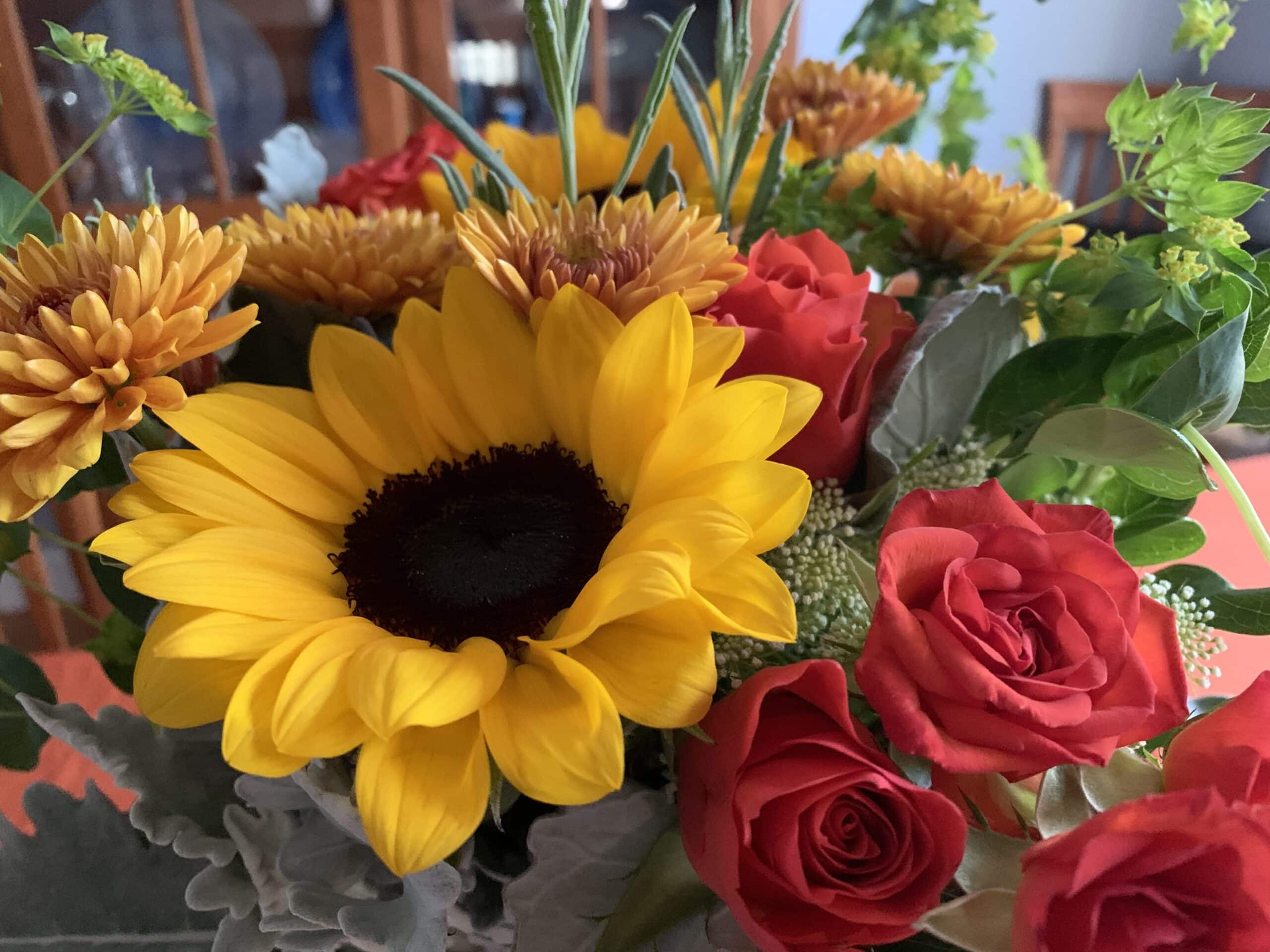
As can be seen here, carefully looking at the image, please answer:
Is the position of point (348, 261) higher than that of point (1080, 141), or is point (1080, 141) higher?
point (348, 261)

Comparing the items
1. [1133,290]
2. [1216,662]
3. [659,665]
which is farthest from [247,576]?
[1216,662]

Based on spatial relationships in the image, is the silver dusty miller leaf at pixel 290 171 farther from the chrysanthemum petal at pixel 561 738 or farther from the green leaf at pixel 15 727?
the chrysanthemum petal at pixel 561 738

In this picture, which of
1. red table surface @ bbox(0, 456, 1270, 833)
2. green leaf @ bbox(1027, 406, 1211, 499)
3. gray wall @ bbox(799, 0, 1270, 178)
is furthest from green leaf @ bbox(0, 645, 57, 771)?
gray wall @ bbox(799, 0, 1270, 178)

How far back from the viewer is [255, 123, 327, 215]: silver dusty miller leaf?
56 centimetres

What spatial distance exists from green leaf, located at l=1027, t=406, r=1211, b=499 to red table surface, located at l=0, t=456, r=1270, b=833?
0.24m

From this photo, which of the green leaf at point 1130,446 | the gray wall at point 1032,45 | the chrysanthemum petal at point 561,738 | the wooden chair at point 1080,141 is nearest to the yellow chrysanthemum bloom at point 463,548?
the chrysanthemum petal at point 561,738

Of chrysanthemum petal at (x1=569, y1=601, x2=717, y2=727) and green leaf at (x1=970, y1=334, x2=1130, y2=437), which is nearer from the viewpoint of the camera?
chrysanthemum petal at (x1=569, y1=601, x2=717, y2=727)

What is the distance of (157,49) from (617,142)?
0.74 meters

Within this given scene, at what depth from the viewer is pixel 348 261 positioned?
36cm

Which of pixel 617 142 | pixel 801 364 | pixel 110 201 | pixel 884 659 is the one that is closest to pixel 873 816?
pixel 884 659

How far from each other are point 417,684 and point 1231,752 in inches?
9.2

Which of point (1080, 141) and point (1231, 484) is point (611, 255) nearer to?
point (1231, 484)

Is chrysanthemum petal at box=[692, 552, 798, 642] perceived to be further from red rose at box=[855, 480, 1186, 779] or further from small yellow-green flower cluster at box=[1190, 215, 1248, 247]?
small yellow-green flower cluster at box=[1190, 215, 1248, 247]

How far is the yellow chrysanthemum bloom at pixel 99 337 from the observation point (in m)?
0.25
